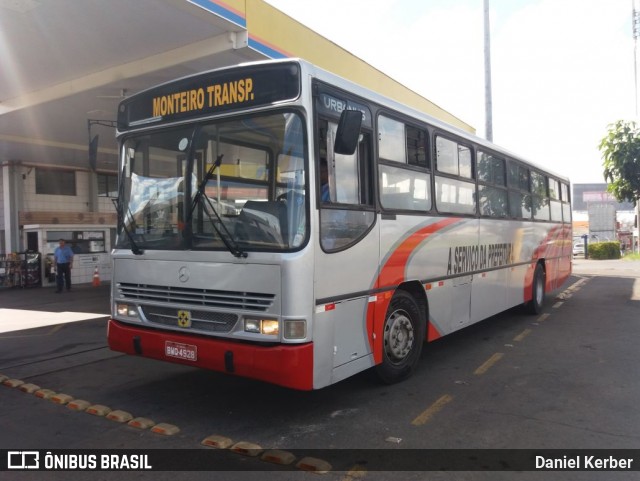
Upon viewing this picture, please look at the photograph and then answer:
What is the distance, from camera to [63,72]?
11.2 m

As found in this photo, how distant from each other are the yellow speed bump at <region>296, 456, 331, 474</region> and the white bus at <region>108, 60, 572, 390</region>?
1.97ft

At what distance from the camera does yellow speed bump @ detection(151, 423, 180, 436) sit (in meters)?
4.67

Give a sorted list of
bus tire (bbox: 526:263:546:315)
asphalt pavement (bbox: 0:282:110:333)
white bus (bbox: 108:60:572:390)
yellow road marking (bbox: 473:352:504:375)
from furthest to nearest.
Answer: asphalt pavement (bbox: 0:282:110:333) → bus tire (bbox: 526:263:546:315) → yellow road marking (bbox: 473:352:504:375) → white bus (bbox: 108:60:572:390)

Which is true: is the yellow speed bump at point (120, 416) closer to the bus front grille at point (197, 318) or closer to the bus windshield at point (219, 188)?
the bus front grille at point (197, 318)

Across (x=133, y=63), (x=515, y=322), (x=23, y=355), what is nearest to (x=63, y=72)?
(x=133, y=63)

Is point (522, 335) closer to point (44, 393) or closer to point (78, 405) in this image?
point (78, 405)

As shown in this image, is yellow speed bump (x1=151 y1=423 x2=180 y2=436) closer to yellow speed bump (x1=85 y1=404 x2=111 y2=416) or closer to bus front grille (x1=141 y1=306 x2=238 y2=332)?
yellow speed bump (x1=85 y1=404 x2=111 y2=416)

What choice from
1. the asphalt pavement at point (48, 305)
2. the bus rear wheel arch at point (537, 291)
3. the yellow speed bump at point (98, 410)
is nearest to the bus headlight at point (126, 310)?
the yellow speed bump at point (98, 410)

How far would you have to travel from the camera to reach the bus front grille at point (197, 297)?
455cm

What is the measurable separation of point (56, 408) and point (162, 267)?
192 cm

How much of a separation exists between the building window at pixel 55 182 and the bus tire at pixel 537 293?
17.8 metres

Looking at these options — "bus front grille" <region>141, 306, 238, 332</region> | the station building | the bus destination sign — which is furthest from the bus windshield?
the station building

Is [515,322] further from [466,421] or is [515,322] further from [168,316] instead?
[168,316]

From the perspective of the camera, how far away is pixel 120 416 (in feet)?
16.8
